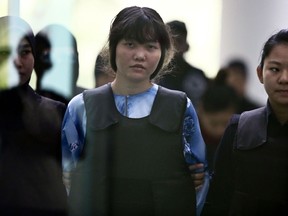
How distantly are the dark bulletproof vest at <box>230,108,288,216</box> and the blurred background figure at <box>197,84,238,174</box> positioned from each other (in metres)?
0.06

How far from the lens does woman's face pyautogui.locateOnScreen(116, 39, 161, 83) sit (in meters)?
1.95

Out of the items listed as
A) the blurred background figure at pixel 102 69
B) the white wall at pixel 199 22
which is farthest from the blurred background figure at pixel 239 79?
the blurred background figure at pixel 102 69

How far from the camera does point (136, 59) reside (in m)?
1.95

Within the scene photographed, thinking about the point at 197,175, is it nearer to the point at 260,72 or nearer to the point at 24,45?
the point at 260,72

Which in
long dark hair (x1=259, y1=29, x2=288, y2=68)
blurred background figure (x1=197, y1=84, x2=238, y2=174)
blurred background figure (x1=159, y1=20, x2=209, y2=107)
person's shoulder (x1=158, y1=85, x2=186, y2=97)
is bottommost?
blurred background figure (x1=197, y1=84, x2=238, y2=174)

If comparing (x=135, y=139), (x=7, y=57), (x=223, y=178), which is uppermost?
(x=7, y=57)

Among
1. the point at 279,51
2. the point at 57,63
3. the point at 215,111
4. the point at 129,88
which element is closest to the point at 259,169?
the point at 215,111

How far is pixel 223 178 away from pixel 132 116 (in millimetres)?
379

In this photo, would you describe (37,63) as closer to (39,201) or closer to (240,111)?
(39,201)

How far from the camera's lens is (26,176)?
2.02 m

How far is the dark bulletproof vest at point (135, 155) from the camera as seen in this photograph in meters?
1.98

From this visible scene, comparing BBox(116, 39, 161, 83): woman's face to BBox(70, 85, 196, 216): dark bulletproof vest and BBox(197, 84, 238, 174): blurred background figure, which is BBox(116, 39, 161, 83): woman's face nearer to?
BBox(70, 85, 196, 216): dark bulletproof vest

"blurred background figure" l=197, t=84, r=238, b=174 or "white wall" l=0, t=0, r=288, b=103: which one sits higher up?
"white wall" l=0, t=0, r=288, b=103

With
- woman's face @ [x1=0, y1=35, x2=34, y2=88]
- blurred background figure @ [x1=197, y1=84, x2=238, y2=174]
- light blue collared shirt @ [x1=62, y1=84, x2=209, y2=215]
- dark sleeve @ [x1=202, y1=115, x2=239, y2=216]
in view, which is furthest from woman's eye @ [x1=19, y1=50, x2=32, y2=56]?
dark sleeve @ [x1=202, y1=115, x2=239, y2=216]
